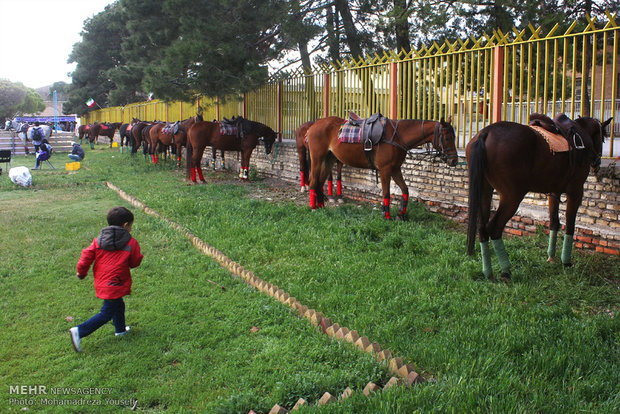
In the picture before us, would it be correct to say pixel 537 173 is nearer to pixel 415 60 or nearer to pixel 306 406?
pixel 306 406

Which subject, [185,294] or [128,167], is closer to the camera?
[185,294]

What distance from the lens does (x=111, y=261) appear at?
4504mm

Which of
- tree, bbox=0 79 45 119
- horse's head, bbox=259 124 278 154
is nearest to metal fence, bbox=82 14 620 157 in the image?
horse's head, bbox=259 124 278 154

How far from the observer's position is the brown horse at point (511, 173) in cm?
530

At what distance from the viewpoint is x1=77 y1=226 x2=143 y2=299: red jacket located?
4.43m

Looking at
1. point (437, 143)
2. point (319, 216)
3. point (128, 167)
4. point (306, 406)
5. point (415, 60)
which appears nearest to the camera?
point (306, 406)

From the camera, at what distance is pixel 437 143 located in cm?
802

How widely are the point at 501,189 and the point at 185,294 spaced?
343 cm

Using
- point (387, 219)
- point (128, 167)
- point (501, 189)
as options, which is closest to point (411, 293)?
point (501, 189)

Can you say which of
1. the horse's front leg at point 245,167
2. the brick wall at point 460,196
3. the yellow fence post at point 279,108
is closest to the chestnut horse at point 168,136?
the horse's front leg at point 245,167

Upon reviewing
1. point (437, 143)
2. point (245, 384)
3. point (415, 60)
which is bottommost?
point (245, 384)

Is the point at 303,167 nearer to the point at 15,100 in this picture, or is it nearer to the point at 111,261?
the point at 111,261

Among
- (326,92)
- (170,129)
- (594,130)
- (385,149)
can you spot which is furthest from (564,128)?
(170,129)

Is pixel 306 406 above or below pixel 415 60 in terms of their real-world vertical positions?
below
